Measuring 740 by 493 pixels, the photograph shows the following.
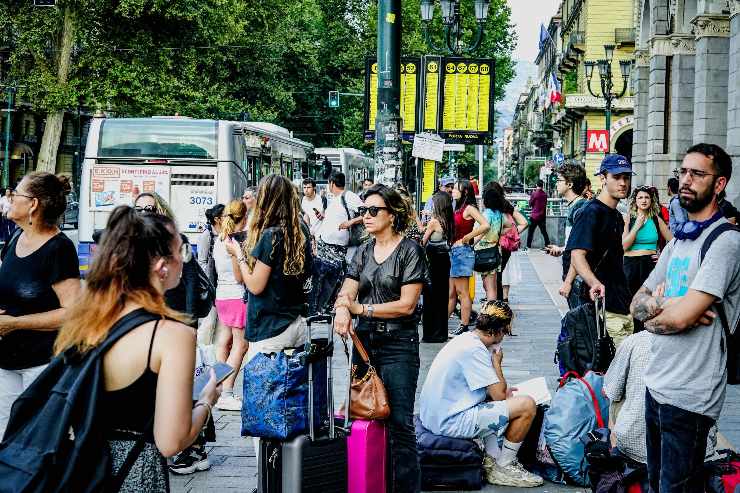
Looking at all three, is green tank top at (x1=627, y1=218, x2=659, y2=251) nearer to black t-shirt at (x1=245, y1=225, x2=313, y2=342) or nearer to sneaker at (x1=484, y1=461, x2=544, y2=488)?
sneaker at (x1=484, y1=461, x2=544, y2=488)

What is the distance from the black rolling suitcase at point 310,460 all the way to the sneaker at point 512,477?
163 cm

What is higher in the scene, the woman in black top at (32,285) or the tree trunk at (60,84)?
the tree trunk at (60,84)

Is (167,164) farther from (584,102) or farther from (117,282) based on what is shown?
(584,102)

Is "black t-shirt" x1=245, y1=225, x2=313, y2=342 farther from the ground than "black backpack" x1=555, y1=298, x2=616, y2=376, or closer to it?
farther from the ground

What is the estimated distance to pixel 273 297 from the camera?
20.5ft

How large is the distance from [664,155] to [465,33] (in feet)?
91.8

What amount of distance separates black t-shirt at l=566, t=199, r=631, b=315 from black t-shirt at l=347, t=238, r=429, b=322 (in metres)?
1.44

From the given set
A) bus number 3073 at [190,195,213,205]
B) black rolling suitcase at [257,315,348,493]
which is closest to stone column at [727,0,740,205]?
bus number 3073 at [190,195,213,205]

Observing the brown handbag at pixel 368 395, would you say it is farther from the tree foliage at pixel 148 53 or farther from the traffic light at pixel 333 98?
the traffic light at pixel 333 98

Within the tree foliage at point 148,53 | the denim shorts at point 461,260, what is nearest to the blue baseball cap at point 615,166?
the denim shorts at point 461,260

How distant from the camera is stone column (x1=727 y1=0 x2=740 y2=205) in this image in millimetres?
15148

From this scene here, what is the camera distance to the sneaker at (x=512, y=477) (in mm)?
6809

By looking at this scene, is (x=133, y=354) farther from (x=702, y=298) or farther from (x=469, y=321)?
(x=469, y=321)

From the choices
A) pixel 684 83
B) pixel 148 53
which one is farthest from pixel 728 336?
pixel 148 53
